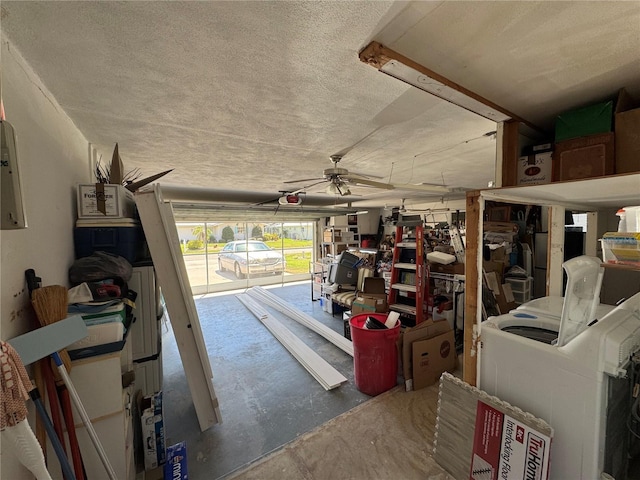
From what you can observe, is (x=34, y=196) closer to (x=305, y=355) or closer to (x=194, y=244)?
(x=305, y=355)

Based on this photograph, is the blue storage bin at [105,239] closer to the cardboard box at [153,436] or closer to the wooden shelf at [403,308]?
the cardboard box at [153,436]

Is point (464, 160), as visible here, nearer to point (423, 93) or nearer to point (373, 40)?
point (423, 93)

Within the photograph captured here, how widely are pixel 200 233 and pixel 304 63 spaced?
7434 mm

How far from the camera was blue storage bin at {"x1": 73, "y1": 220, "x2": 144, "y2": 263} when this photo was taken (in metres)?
1.72

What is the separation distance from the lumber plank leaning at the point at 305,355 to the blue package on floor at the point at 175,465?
1385mm

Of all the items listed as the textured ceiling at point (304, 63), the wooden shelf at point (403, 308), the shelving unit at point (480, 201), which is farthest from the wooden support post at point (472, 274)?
the wooden shelf at point (403, 308)

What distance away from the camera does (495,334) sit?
1486 millimetres

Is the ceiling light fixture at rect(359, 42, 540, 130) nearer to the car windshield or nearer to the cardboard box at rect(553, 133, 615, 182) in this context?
the cardboard box at rect(553, 133, 615, 182)

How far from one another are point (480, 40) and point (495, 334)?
4.92ft

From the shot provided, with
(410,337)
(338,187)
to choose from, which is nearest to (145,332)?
(338,187)

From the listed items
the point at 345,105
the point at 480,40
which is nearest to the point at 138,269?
the point at 345,105

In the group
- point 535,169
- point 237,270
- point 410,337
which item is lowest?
point 237,270

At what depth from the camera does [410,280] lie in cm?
343

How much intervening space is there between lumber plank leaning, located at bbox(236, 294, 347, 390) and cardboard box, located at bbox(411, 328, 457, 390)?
2.50 ft
